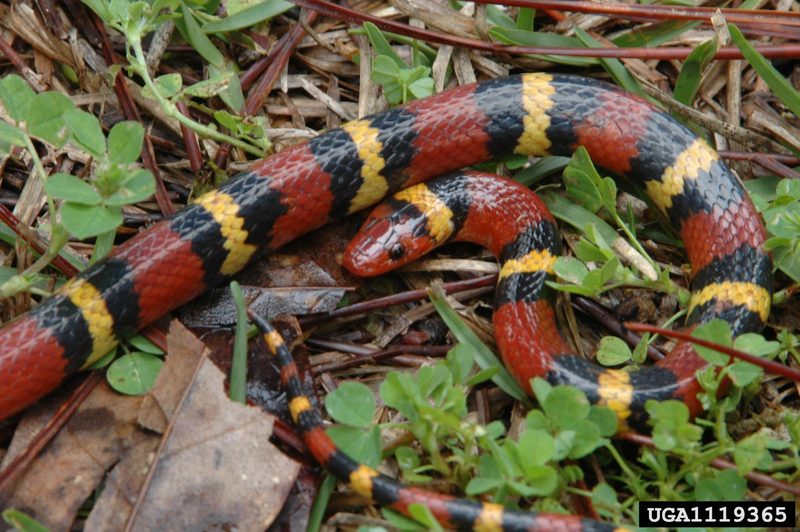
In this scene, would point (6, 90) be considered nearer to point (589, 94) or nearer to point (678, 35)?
point (589, 94)

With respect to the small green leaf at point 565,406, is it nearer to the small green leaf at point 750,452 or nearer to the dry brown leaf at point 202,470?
the small green leaf at point 750,452

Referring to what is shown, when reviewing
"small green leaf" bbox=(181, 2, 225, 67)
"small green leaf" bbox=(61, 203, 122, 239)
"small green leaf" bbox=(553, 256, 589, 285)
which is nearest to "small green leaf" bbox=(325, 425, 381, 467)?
"small green leaf" bbox=(553, 256, 589, 285)

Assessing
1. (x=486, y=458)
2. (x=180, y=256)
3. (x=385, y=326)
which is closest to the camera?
(x=486, y=458)

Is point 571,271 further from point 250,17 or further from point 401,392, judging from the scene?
point 250,17

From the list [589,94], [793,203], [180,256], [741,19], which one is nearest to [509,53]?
[589,94]

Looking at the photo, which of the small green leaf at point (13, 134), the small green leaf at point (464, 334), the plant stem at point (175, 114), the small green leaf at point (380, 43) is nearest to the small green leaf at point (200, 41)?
the plant stem at point (175, 114)

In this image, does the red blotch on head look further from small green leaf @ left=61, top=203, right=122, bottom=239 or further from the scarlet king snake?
small green leaf @ left=61, top=203, right=122, bottom=239
